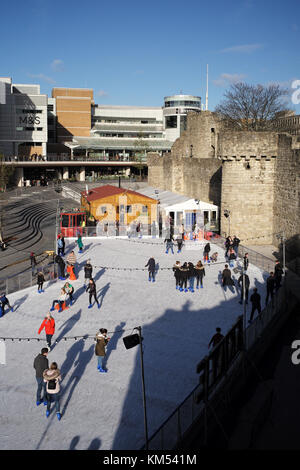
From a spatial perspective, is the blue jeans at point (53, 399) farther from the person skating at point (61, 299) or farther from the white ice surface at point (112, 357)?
the person skating at point (61, 299)

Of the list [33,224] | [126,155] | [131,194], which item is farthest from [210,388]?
[126,155]

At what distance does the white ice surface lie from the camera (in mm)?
7273

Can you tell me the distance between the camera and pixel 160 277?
15.3m

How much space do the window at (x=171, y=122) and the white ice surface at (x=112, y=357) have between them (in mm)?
73368

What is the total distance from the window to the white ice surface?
73368 millimetres

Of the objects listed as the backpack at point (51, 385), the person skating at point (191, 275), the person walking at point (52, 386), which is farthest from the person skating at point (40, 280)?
the backpack at point (51, 385)

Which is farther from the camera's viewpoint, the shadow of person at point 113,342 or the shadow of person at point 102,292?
the shadow of person at point 102,292

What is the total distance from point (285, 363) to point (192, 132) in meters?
29.4

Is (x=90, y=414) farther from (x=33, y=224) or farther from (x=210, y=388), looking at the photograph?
(x=33, y=224)

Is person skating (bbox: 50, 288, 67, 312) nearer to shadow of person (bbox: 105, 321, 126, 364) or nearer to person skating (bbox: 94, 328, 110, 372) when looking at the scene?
shadow of person (bbox: 105, 321, 126, 364)

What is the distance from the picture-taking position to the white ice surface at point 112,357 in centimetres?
727

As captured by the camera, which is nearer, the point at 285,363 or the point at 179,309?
the point at 285,363

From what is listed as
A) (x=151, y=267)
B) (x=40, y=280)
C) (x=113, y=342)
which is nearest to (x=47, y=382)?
(x=113, y=342)
